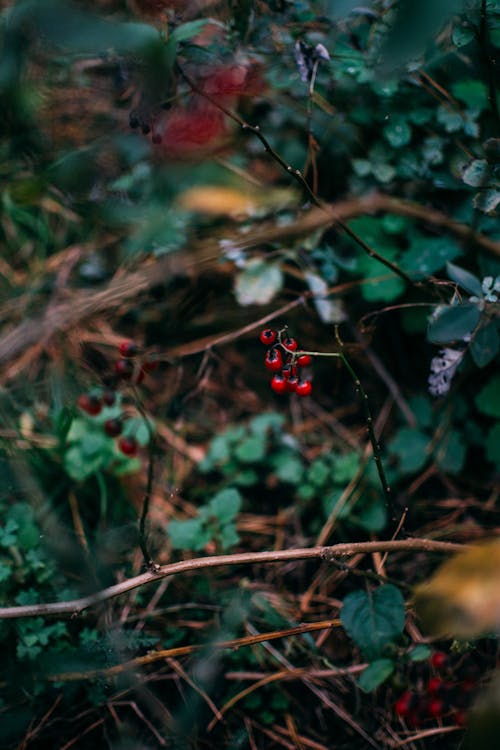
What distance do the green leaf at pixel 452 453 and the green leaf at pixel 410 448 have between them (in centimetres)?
4

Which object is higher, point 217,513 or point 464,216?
point 464,216

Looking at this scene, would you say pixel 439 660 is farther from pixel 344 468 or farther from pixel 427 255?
pixel 427 255

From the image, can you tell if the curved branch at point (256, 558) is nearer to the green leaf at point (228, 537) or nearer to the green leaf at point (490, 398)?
the green leaf at point (228, 537)

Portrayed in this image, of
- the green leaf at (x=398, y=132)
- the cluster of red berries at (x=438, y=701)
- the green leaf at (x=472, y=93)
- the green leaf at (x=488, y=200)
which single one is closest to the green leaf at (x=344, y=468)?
the cluster of red berries at (x=438, y=701)

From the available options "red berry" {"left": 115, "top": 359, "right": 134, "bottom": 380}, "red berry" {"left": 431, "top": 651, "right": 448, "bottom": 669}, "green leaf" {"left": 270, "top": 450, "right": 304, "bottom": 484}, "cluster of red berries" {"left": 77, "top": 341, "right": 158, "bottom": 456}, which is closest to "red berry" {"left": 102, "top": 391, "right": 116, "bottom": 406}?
"cluster of red berries" {"left": 77, "top": 341, "right": 158, "bottom": 456}

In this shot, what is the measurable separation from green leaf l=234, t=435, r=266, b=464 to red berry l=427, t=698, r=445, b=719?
76 cm

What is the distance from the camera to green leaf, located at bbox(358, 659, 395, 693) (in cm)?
111

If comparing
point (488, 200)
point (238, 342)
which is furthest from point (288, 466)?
point (488, 200)

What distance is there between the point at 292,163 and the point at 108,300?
0.76 meters

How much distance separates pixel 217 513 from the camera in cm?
149

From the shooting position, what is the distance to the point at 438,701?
3.94 feet

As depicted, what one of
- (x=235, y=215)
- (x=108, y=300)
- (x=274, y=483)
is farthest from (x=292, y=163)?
(x=274, y=483)

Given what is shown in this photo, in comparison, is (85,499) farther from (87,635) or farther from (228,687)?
(228,687)

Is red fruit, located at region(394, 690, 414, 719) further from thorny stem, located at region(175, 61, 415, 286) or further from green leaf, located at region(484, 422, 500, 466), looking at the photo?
thorny stem, located at region(175, 61, 415, 286)
